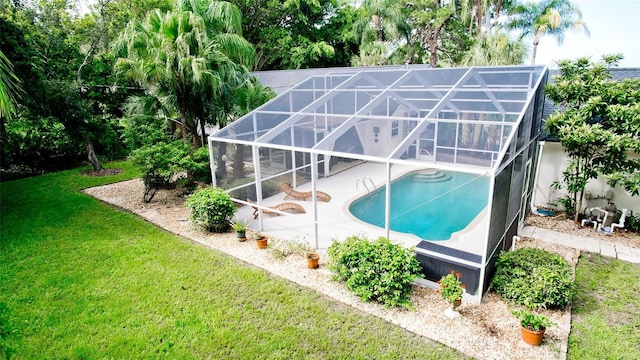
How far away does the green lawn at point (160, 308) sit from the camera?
5086mm

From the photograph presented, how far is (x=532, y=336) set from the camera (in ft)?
16.4

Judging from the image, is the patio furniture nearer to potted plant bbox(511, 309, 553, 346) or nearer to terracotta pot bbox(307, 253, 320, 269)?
potted plant bbox(511, 309, 553, 346)

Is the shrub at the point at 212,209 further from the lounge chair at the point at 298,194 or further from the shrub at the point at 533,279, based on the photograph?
the shrub at the point at 533,279

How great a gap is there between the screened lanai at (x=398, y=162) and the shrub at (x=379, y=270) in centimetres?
51

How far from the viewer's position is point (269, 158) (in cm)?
1001

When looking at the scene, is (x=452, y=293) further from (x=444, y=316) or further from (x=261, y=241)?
(x=261, y=241)

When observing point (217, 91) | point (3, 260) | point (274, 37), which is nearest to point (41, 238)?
point (3, 260)

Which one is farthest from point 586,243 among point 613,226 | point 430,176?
point 430,176

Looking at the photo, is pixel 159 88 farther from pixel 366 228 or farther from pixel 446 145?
pixel 446 145

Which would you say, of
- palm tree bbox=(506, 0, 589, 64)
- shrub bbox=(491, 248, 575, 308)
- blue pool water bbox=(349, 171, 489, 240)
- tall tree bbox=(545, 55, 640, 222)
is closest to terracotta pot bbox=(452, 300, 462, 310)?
shrub bbox=(491, 248, 575, 308)

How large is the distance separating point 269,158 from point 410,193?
16.3 ft

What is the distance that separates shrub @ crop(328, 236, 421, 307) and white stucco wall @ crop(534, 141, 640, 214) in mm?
6223

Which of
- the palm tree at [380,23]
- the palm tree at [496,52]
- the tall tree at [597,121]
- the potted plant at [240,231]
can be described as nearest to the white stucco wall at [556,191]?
the tall tree at [597,121]

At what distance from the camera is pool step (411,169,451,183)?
41.7 feet
